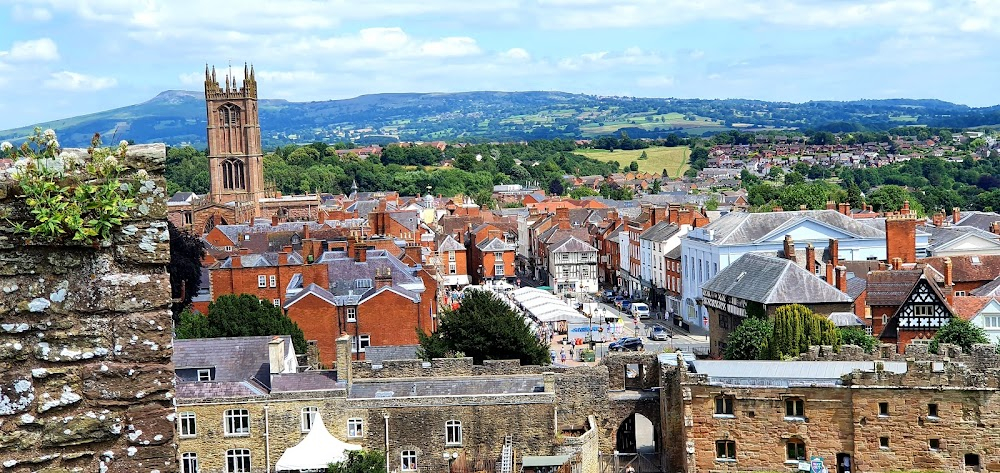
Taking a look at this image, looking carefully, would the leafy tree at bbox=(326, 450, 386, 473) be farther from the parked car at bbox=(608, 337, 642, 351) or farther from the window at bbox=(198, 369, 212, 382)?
the parked car at bbox=(608, 337, 642, 351)

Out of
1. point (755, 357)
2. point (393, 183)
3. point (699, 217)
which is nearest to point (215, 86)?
point (699, 217)

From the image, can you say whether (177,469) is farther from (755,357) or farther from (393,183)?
(393,183)

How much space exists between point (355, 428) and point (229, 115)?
8129cm

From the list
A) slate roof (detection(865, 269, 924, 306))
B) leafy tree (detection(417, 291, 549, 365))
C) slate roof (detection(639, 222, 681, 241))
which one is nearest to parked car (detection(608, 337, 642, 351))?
slate roof (detection(865, 269, 924, 306))

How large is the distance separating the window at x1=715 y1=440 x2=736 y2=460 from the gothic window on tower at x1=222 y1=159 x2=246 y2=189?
8063cm

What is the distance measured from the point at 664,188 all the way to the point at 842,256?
11301 cm

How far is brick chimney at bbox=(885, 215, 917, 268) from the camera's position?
60250mm

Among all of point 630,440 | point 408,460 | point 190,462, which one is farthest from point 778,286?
point 190,462

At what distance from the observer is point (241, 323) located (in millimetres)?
43125

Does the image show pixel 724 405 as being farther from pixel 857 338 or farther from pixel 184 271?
pixel 184 271

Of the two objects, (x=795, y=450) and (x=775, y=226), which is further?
(x=775, y=226)

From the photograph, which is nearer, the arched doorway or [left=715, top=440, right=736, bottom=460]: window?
[left=715, top=440, right=736, bottom=460]: window

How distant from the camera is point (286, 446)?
33.4m

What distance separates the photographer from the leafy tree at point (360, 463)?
3053 centimetres
